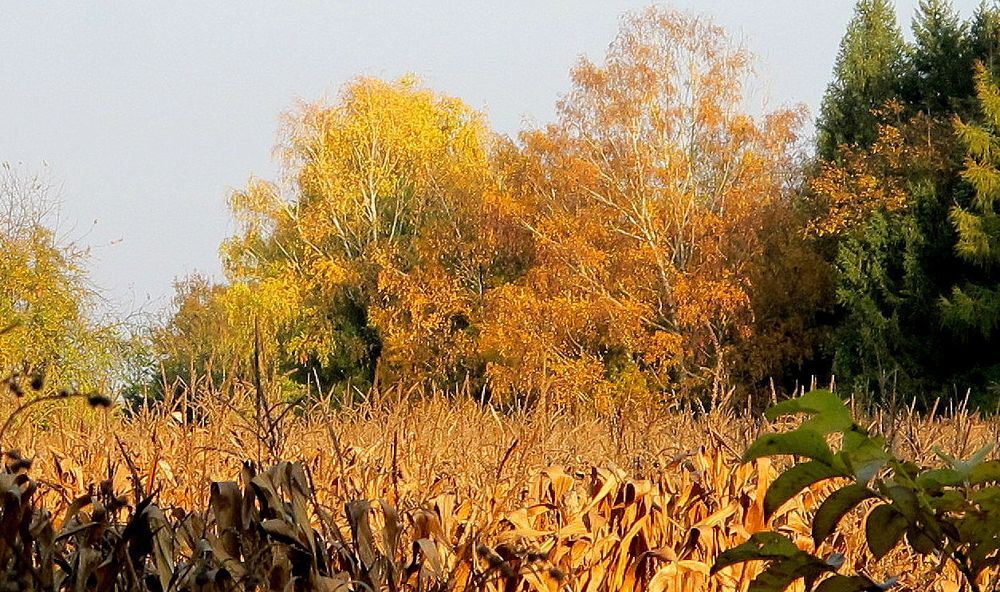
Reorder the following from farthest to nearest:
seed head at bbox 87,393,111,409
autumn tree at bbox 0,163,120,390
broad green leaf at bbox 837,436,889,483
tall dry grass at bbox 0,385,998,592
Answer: autumn tree at bbox 0,163,120,390 < tall dry grass at bbox 0,385,998,592 < seed head at bbox 87,393,111,409 < broad green leaf at bbox 837,436,889,483

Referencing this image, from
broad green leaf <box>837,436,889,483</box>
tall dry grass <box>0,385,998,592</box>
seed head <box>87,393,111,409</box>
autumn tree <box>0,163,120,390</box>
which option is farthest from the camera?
autumn tree <box>0,163,120,390</box>

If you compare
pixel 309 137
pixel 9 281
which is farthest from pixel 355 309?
pixel 9 281

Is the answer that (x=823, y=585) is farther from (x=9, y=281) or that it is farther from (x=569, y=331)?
(x=569, y=331)

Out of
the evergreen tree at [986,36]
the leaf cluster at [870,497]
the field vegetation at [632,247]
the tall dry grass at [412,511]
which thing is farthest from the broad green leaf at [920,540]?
the evergreen tree at [986,36]

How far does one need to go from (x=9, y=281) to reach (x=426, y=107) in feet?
59.9

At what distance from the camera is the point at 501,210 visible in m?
29.7

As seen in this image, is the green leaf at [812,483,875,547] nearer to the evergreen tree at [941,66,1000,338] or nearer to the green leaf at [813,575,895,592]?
the green leaf at [813,575,895,592]

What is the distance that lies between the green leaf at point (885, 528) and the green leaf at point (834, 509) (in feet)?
0.07

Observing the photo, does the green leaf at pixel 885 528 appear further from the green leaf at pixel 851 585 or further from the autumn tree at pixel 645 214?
the autumn tree at pixel 645 214

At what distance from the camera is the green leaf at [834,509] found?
3.05 ft

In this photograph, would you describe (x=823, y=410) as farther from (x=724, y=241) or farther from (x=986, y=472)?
(x=724, y=241)

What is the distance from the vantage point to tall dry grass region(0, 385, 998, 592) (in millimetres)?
1568

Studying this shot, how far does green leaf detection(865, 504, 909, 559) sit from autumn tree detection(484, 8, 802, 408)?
86.1 ft

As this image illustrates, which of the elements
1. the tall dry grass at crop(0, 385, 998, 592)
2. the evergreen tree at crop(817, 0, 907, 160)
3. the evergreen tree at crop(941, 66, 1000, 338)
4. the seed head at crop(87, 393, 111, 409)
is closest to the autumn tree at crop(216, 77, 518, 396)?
the evergreen tree at crop(817, 0, 907, 160)
